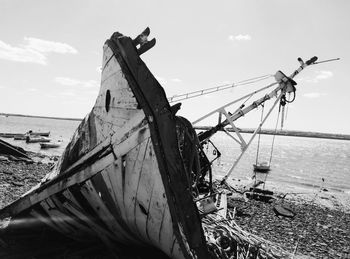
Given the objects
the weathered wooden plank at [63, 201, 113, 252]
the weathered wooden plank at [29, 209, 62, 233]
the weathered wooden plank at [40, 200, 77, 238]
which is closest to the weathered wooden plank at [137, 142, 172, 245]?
the weathered wooden plank at [63, 201, 113, 252]

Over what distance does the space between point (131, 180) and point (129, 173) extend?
0.09m

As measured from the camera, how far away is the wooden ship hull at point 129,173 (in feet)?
10.7

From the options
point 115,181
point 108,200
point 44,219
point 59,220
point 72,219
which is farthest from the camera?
point 44,219

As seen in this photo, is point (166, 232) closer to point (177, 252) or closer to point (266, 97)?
point (177, 252)

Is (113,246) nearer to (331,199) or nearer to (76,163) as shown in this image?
(76,163)

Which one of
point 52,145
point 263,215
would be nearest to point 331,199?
point 263,215

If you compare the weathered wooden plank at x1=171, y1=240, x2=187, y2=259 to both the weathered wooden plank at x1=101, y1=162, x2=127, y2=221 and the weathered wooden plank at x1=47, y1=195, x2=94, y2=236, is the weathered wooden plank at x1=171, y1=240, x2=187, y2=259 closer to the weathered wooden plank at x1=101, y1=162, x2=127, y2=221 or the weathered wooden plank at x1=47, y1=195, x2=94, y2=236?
the weathered wooden plank at x1=101, y1=162, x2=127, y2=221

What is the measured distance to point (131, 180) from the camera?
361cm

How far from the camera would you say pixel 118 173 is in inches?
149

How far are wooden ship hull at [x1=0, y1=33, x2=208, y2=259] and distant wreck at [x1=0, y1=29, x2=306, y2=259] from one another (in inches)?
0.5

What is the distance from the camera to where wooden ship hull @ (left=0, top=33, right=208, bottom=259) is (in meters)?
3.25

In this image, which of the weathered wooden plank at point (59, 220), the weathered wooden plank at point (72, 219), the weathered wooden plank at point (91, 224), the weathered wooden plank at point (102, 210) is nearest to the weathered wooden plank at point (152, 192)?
the weathered wooden plank at point (102, 210)

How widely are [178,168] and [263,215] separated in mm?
9080

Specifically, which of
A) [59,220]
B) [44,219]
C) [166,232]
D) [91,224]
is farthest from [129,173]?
[44,219]
